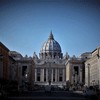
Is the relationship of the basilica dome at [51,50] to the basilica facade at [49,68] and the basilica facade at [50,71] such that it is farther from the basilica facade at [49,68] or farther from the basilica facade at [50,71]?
the basilica facade at [50,71]

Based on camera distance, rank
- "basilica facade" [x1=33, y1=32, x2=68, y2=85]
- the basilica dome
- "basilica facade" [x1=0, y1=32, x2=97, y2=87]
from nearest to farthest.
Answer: "basilica facade" [x1=0, y1=32, x2=97, y2=87] < "basilica facade" [x1=33, y1=32, x2=68, y2=85] < the basilica dome

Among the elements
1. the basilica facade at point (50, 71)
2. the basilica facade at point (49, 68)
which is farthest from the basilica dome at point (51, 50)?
the basilica facade at point (50, 71)

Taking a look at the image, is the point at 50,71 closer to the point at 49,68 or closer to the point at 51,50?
the point at 49,68

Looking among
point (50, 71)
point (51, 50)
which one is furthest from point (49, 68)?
point (51, 50)

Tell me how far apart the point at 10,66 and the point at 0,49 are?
466 inches

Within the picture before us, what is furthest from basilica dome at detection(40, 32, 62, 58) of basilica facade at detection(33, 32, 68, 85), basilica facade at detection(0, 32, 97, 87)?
basilica facade at detection(33, 32, 68, 85)

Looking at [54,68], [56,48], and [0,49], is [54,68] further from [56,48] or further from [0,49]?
[0,49]

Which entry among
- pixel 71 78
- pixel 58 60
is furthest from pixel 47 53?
pixel 71 78

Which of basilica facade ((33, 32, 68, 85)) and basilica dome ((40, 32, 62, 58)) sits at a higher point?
basilica dome ((40, 32, 62, 58))

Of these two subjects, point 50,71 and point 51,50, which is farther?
point 51,50

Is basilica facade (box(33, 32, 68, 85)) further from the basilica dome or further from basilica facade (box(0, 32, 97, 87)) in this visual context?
the basilica dome

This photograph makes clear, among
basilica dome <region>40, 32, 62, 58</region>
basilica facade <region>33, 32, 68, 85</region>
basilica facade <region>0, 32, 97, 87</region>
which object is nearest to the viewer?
basilica facade <region>0, 32, 97, 87</region>

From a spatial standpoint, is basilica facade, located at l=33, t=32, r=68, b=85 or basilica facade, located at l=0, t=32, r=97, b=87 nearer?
basilica facade, located at l=0, t=32, r=97, b=87

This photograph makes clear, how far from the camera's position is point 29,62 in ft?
224
